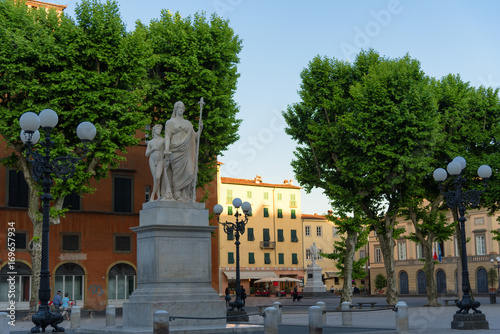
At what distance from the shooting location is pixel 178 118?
18.1 metres

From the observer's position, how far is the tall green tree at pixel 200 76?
111ft

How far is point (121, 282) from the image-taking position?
1617 inches

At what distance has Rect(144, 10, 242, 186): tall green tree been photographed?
111 ft

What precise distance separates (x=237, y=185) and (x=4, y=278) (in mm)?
45140

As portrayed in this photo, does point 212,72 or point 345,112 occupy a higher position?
point 212,72

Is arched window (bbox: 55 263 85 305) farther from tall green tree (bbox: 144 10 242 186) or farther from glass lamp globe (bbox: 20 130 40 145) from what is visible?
glass lamp globe (bbox: 20 130 40 145)

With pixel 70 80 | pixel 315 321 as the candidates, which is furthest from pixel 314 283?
pixel 315 321

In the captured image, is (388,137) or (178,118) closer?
(178,118)

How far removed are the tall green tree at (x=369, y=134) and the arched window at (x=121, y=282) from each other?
1273 cm

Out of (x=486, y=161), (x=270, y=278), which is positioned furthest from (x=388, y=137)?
(x=270, y=278)

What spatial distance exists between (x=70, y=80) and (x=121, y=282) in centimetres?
1584

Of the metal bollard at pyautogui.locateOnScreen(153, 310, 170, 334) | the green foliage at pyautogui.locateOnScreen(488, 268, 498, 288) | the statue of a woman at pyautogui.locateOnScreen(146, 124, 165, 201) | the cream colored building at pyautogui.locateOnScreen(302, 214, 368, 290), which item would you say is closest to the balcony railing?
the cream colored building at pyautogui.locateOnScreen(302, 214, 368, 290)

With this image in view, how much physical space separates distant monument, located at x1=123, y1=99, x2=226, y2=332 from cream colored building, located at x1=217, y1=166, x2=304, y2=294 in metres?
58.2

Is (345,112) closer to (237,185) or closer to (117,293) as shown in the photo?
(117,293)
